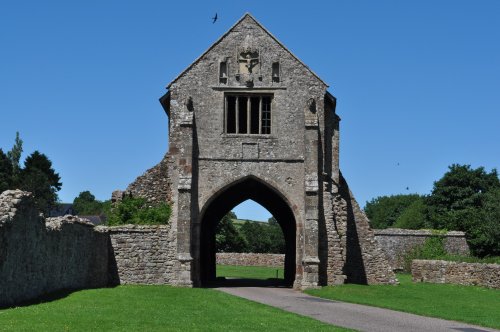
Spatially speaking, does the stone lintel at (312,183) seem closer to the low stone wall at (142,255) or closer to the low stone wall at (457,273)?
the low stone wall at (142,255)

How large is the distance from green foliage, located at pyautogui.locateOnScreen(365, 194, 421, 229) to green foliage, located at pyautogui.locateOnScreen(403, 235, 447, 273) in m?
61.9

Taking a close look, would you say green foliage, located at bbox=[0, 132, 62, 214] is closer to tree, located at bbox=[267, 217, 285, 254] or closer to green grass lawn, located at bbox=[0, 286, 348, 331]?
tree, located at bbox=[267, 217, 285, 254]

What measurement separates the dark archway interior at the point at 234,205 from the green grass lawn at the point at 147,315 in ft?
48.0

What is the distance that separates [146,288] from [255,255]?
36546 mm

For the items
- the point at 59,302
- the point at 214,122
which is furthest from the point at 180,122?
the point at 59,302

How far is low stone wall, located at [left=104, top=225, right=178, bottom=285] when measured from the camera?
31656mm

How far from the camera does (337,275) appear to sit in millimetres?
32656

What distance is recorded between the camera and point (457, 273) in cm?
3684

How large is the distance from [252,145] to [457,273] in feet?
39.4

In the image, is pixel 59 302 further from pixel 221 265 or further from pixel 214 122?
pixel 221 265

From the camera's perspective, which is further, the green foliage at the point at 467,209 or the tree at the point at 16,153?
the tree at the point at 16,153

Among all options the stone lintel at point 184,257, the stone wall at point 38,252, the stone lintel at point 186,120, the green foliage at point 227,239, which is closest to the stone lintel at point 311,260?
the stone lintel at point 184,257

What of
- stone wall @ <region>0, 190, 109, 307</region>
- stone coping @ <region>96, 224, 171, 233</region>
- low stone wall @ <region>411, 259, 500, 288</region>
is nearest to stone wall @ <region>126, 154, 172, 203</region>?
stone coping @ <region>96, 224, 171, 233</region>

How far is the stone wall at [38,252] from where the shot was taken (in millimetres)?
19094
